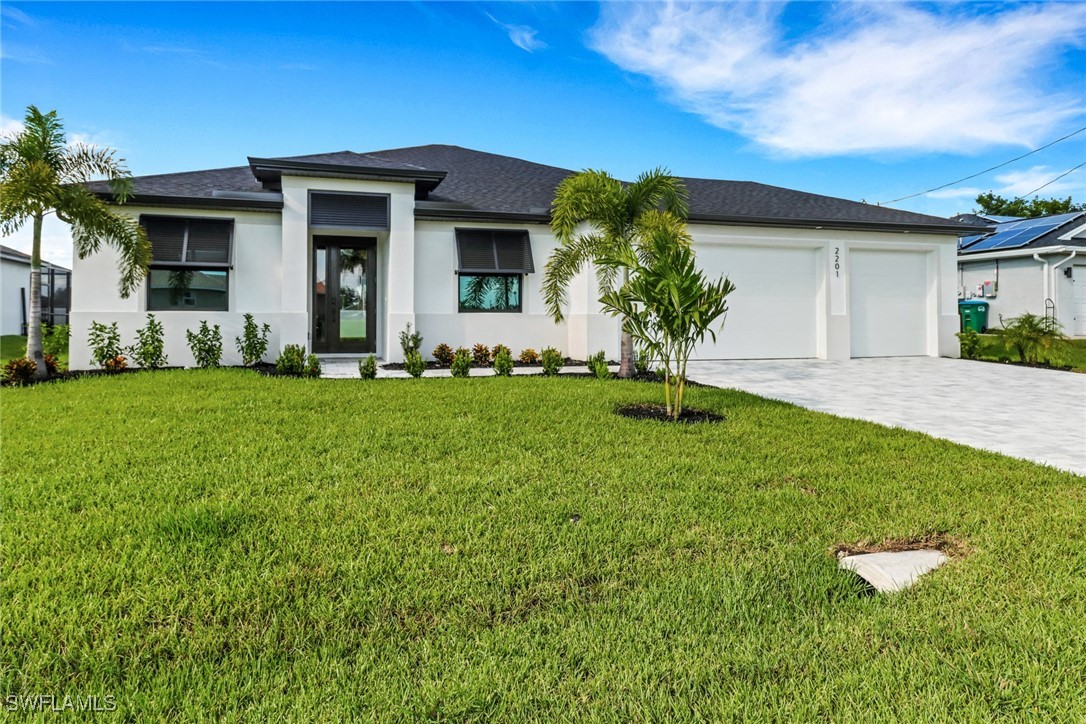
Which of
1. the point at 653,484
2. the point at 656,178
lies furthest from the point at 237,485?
the point at 656,178

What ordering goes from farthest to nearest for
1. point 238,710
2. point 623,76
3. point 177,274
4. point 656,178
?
point 623,76 < point 177,274 < point 656,178 < point 238,710

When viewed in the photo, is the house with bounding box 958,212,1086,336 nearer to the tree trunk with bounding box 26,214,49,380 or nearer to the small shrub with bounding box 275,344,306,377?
the small shrub with bounding box 275,344,306,377

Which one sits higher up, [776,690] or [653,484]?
[653,484]

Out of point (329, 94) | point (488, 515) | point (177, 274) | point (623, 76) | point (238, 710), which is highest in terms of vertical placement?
point (623, 76)

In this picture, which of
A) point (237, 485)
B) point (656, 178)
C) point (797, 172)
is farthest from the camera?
point (797, 172)

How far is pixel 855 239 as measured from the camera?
51.7 ft

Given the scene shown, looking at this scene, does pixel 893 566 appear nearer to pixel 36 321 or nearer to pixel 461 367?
pixel 461 367

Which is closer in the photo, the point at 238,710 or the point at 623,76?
the point at 238,710

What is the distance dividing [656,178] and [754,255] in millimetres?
5928

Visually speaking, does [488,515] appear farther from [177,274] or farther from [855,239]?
[855,239]

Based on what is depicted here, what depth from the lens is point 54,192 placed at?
9.74 metres

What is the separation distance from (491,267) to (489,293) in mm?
771

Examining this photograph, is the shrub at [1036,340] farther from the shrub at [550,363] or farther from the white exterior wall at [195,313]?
the white exterior wall at [195,313]

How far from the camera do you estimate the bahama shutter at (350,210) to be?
42.4ft
